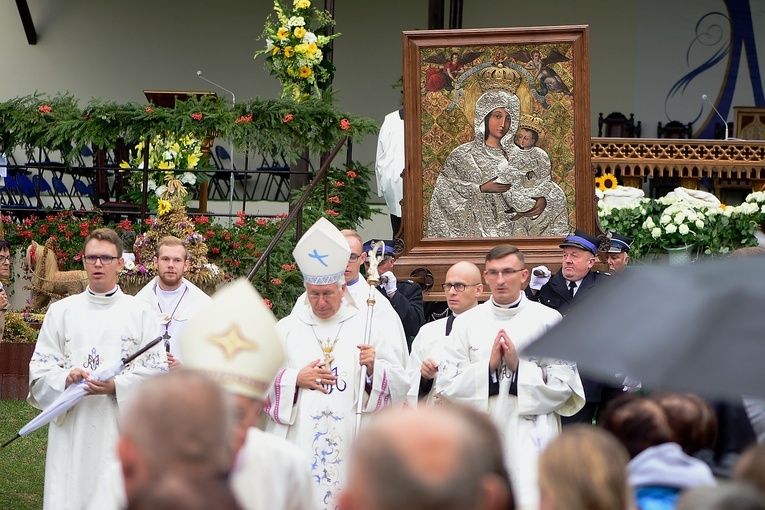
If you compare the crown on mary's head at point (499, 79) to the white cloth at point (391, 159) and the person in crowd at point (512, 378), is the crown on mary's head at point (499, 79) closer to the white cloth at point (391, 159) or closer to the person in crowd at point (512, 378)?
the white cloth at point (391, 159)

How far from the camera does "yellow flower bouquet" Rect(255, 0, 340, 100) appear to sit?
11.3 metres

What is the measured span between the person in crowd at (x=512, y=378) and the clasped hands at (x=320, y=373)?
1.51 ft

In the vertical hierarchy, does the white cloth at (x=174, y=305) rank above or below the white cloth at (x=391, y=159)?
below

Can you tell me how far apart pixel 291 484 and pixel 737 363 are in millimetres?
1450

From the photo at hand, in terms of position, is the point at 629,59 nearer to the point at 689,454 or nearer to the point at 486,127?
the point at 486,127

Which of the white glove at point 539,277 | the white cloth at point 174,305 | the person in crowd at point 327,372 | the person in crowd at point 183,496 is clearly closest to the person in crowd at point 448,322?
the person in crowd at point 327,372

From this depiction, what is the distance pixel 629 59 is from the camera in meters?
20.4

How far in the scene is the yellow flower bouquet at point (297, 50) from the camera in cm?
1130

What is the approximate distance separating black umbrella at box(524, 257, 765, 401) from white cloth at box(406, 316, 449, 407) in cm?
320

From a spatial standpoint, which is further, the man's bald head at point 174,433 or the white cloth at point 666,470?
the white cloth at point 666,470

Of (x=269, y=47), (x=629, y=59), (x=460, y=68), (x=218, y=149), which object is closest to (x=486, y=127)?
(x=460, y=68)

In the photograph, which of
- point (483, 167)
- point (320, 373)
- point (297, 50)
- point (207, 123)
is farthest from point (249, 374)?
point (297, 50)

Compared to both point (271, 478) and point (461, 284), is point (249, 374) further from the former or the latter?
point (461, 284)

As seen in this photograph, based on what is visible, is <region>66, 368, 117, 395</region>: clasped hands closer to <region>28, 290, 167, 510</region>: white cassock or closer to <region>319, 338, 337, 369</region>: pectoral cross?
<region>28, 290, 167, 510</region>: white cassock
